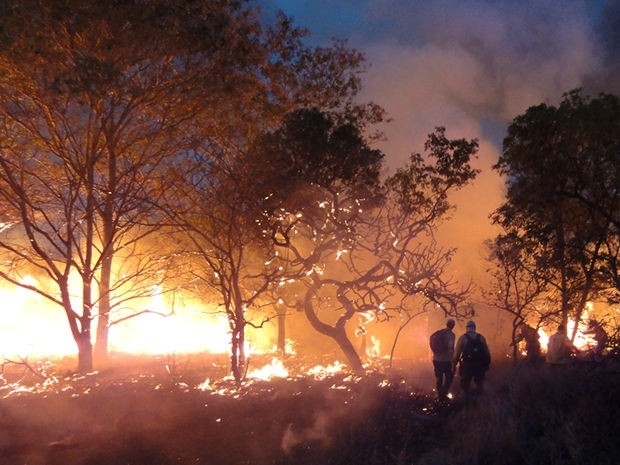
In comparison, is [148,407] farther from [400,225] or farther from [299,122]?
[400,225]

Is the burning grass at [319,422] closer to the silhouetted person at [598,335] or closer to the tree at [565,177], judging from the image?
the silhouetted person at [598,335]

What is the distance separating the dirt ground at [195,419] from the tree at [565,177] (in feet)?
17.1

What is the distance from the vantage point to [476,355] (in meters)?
9.76

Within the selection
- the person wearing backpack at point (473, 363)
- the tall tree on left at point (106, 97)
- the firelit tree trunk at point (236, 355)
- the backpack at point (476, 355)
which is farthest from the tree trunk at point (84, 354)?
the backpack at point (476, 355)

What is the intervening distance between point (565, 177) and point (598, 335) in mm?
4559

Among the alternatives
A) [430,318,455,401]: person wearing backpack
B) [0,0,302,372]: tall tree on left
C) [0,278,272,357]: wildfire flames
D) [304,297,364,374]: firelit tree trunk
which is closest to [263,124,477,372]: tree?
[304,297,364,374]: firelit tree trunk

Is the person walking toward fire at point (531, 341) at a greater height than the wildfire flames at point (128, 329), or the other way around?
the wildfire flames at point (128, 329)

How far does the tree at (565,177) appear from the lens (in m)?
13.1

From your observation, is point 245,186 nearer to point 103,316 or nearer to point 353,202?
point 353,202

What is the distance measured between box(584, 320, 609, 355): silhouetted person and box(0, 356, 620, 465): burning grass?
0.21 metres

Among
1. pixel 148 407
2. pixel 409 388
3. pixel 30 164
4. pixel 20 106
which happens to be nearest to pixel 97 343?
pixel 30 164

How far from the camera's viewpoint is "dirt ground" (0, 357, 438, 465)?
810 centimetres

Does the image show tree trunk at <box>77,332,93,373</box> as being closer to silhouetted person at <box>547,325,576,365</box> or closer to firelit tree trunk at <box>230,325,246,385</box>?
firelit tree trunk at <box>230,325,246,385</box>

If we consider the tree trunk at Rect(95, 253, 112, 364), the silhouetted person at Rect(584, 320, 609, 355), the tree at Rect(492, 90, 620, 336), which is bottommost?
the silhouetted person at Rect(584, 320, 609, 355)
